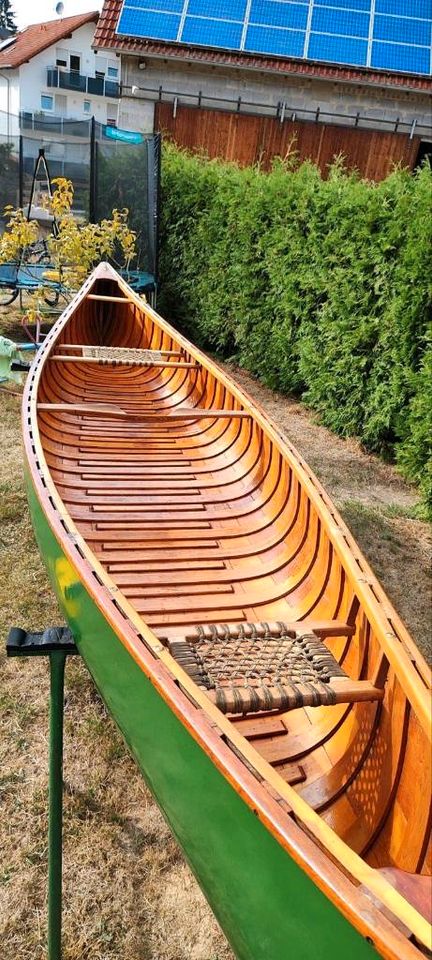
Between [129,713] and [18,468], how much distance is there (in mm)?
3494

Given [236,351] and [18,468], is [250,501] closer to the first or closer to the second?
[18,468]

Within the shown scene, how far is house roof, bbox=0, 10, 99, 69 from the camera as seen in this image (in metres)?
31.3

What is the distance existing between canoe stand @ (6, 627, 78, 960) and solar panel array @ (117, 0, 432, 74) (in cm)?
1253

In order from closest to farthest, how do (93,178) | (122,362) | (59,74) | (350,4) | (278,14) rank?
1. (122,362)
2. (93,178)
3. (278,14)
4. (350,4)
5. (59,74)

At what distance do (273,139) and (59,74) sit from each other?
27.5 metres

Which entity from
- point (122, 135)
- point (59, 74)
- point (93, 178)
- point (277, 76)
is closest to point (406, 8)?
point (277, 76)

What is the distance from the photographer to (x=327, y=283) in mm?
6152

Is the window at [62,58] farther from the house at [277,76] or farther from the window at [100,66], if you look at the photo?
the house at [277,76]

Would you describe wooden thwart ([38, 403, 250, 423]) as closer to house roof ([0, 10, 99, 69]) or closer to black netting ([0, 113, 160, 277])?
black netting ([0, 113, 160, 277])

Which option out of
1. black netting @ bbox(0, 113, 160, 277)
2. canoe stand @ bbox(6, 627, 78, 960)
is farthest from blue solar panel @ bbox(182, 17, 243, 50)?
canoe stand @ bbox(6, 627, 78, 960)

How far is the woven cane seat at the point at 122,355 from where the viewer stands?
4.63 m

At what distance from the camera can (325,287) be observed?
6.18 metres

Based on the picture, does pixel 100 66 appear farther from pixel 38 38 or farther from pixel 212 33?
pixel 212 33

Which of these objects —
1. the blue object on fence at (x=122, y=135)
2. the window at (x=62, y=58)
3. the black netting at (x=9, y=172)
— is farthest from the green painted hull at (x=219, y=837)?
the window at (x=62, y=58)
